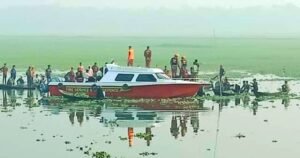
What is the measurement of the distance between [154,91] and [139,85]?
36.7 inches

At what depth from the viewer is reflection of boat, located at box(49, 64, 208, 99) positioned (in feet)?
141

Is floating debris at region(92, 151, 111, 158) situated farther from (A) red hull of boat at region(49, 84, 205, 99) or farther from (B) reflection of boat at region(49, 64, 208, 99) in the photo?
(A) red hull of boat at region(49, 84, 205, 99)

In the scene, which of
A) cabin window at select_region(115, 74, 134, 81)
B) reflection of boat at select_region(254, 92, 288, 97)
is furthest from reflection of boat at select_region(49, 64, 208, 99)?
reflection of boat at select_region(254, 92, 288, 97)

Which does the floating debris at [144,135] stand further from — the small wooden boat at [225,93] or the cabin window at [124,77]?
the small wooden boat at [225,93]

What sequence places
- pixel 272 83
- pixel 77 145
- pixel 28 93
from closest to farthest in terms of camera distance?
pixel 77 145
pixel 28 93
pixel 272 83

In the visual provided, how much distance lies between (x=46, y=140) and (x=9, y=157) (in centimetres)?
347

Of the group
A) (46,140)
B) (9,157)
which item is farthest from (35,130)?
(9,157)

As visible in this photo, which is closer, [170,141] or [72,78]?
[170,141]

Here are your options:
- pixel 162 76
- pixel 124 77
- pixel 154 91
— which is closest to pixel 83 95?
pixel 124 77

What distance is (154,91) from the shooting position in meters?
43.2

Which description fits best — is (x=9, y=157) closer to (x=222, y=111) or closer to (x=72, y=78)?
(x=222, y=111)

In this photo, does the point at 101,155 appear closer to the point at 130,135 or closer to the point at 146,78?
the point at 130,135

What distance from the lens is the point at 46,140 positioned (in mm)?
30531

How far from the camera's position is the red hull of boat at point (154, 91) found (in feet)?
141
